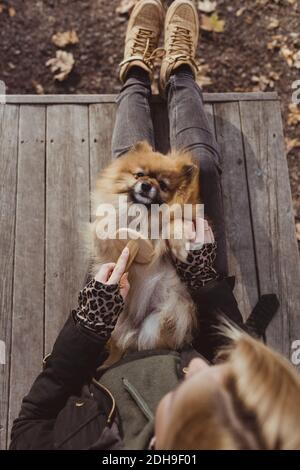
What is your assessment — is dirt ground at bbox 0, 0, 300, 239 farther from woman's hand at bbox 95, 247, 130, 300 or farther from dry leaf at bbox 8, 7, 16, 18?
woman's hand at bbox 95, 247, 130, 300

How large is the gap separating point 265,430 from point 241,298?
1.55 meters

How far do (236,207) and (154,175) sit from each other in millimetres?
594

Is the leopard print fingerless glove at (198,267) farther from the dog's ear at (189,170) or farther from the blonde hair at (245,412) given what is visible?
the blonde hair at (245,412)

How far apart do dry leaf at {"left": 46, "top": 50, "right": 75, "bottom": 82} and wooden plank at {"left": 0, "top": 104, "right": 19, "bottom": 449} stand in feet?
2.67

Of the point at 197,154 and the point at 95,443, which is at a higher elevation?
the point at 197,154

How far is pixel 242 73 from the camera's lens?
12.3 feet

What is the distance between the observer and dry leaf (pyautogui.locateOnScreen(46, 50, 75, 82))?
3.61 metres

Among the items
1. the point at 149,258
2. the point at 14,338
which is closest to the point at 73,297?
the point at 14,338

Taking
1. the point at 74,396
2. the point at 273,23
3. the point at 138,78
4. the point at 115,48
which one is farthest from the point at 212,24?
the point at 74,396

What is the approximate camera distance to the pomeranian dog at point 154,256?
6.86 ft

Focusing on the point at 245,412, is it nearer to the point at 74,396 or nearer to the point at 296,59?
the point at 74,396
